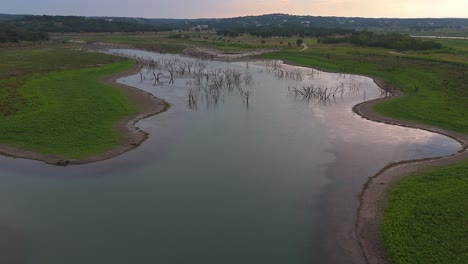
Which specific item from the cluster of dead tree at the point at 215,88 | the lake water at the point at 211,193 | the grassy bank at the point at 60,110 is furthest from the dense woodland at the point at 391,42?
the grassy bank at the point at 60,110

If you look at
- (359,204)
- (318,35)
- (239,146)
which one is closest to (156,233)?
(359,204)

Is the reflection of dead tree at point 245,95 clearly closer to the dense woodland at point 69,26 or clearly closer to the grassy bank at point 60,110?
the grassy bank at point 60,110

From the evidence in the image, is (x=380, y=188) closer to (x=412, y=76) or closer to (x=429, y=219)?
(x=429, y=219)

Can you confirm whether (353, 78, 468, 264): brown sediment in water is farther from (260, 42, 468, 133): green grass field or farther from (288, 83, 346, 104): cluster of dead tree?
(288, 83, 346, 104): cluster of dead tree

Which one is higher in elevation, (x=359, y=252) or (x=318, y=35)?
(x=318, y=35)

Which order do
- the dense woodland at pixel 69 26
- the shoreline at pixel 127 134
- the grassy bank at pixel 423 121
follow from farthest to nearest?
the dense woodland at pixel 69 26
the shoreline at pixel 127 134
the grassy bank at pixel 423 121

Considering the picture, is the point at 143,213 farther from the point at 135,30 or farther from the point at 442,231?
the point at 135,30

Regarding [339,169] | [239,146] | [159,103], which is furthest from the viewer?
[159,103]
